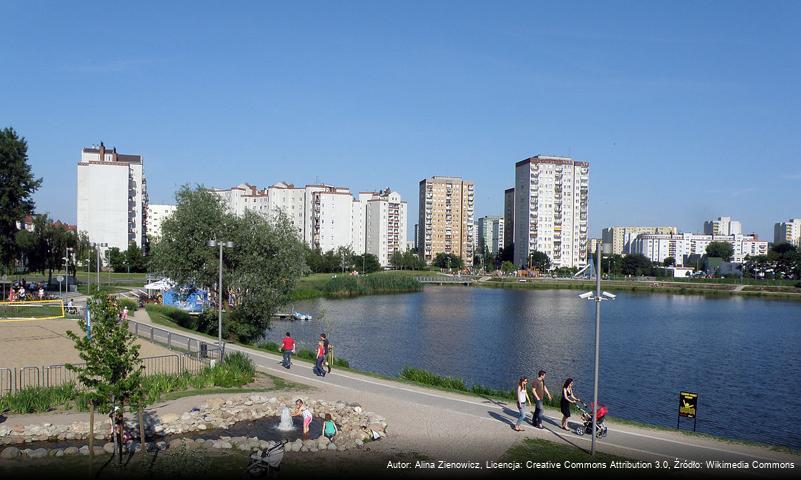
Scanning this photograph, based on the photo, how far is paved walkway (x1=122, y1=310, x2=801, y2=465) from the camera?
1512 centimetres

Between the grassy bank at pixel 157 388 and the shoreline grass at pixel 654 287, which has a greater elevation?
the grassy bank at pixel 157 388

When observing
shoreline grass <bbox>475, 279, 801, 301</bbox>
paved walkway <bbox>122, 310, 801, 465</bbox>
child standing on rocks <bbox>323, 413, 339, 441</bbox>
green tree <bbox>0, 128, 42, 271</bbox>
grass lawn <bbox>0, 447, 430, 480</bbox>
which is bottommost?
shoreline grass <bbox>475, 279, 801, 301</bbox>

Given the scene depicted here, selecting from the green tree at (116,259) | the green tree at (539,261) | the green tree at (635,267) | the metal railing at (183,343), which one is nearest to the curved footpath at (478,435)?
A: the metal railing at (183,343)

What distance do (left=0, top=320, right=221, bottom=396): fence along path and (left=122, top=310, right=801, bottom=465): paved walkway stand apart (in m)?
6.07

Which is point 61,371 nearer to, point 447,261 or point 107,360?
point 107,360

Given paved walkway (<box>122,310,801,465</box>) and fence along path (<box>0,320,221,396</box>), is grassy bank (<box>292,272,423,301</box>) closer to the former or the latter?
fence along path (<box>0,320,221,396</box>)

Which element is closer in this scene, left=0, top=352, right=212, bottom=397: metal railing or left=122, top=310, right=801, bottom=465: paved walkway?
left=122, top=310, right=801, bottom=465: paved walkway

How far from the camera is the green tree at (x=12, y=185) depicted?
53.5 metres

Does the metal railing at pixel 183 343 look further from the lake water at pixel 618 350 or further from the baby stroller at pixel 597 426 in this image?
the baby stroller at pixel 597 426

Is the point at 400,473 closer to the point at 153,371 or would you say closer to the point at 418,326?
the point at 153,371

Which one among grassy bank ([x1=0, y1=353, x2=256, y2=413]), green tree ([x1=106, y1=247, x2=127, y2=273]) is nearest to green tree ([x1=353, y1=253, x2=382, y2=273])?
green tree ([x1=106, y1=247, x2=127, y2=273])

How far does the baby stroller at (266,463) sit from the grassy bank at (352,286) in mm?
74300

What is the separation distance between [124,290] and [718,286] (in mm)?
115796

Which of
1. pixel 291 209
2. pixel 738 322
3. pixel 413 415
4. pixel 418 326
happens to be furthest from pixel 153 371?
pixel 291 209
